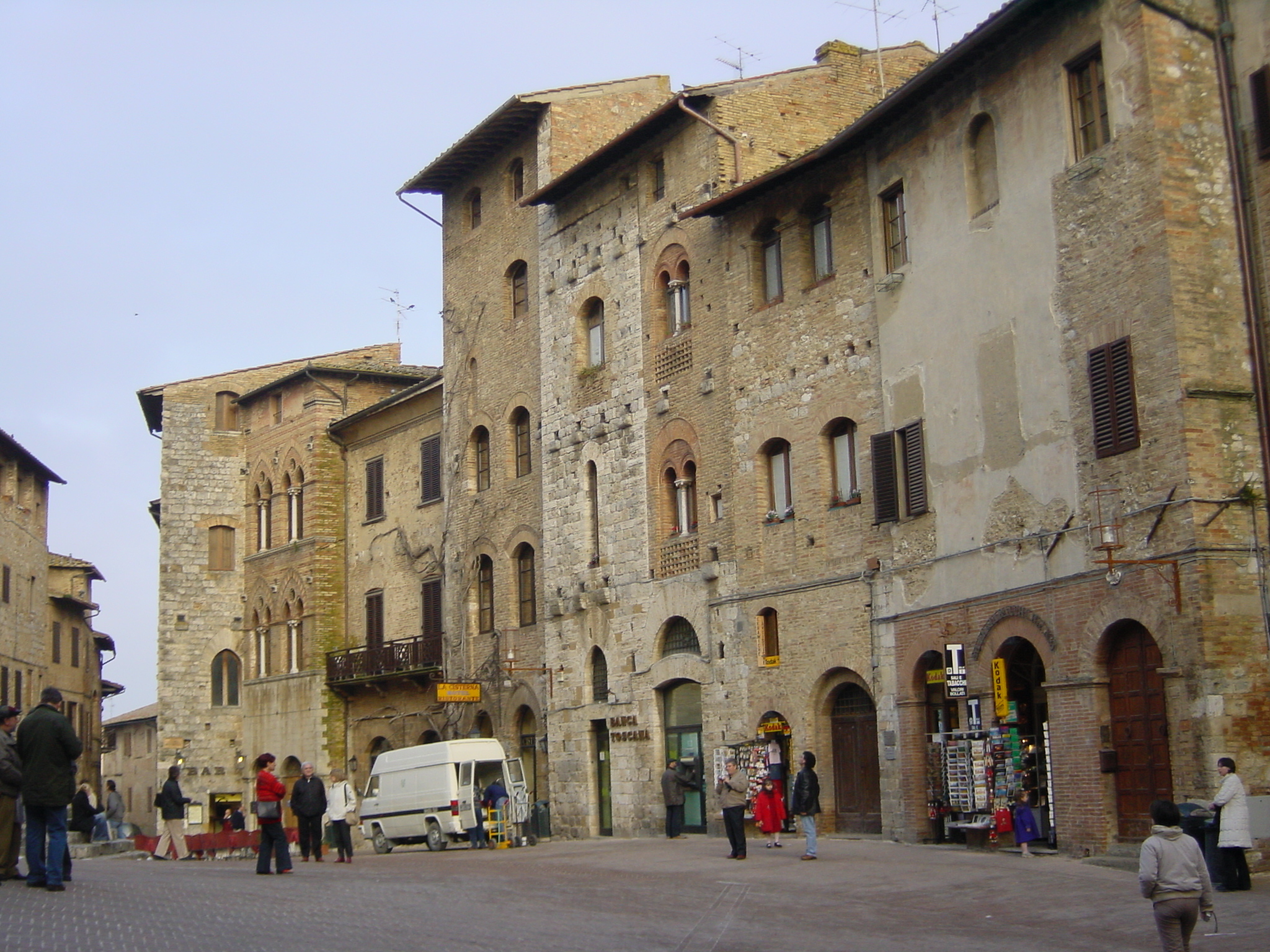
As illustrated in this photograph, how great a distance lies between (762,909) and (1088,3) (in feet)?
39.3

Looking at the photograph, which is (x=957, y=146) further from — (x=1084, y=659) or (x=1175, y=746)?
(x=1175, y=746)

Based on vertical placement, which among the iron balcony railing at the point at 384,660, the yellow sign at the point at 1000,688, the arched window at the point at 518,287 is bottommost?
the yellow sign at the point at 1000,688

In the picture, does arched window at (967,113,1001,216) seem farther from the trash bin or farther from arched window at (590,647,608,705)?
the trash bin

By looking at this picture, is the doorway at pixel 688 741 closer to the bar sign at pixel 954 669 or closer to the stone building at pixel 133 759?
the bar sign at pixel 954 669

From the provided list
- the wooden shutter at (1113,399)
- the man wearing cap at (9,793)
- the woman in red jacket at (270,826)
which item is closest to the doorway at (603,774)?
the woman in red jacket at (270,826)

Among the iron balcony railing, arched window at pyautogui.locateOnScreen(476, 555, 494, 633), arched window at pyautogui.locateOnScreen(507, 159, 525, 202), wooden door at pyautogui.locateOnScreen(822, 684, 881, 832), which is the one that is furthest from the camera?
the iron balcony railing

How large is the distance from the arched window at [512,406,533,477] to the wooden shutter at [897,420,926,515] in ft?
39.9

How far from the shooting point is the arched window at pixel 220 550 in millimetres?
45750

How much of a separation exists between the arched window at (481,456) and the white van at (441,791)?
291 inches

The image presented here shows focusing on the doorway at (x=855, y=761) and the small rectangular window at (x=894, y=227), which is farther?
the doorway at (x=855, y=761)

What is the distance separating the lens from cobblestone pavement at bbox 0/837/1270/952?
12.1 m

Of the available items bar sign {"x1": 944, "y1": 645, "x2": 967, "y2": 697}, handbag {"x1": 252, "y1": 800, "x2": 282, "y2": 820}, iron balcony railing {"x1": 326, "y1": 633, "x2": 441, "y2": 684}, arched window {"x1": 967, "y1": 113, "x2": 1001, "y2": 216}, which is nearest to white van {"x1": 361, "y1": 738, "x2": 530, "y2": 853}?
iron balcony railing {"x1": 326, "y1": 633, "x2": 441, "y2": 684}

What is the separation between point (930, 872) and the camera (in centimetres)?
1839

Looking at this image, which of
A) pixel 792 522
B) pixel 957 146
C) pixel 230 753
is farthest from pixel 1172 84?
pixel 230 753
